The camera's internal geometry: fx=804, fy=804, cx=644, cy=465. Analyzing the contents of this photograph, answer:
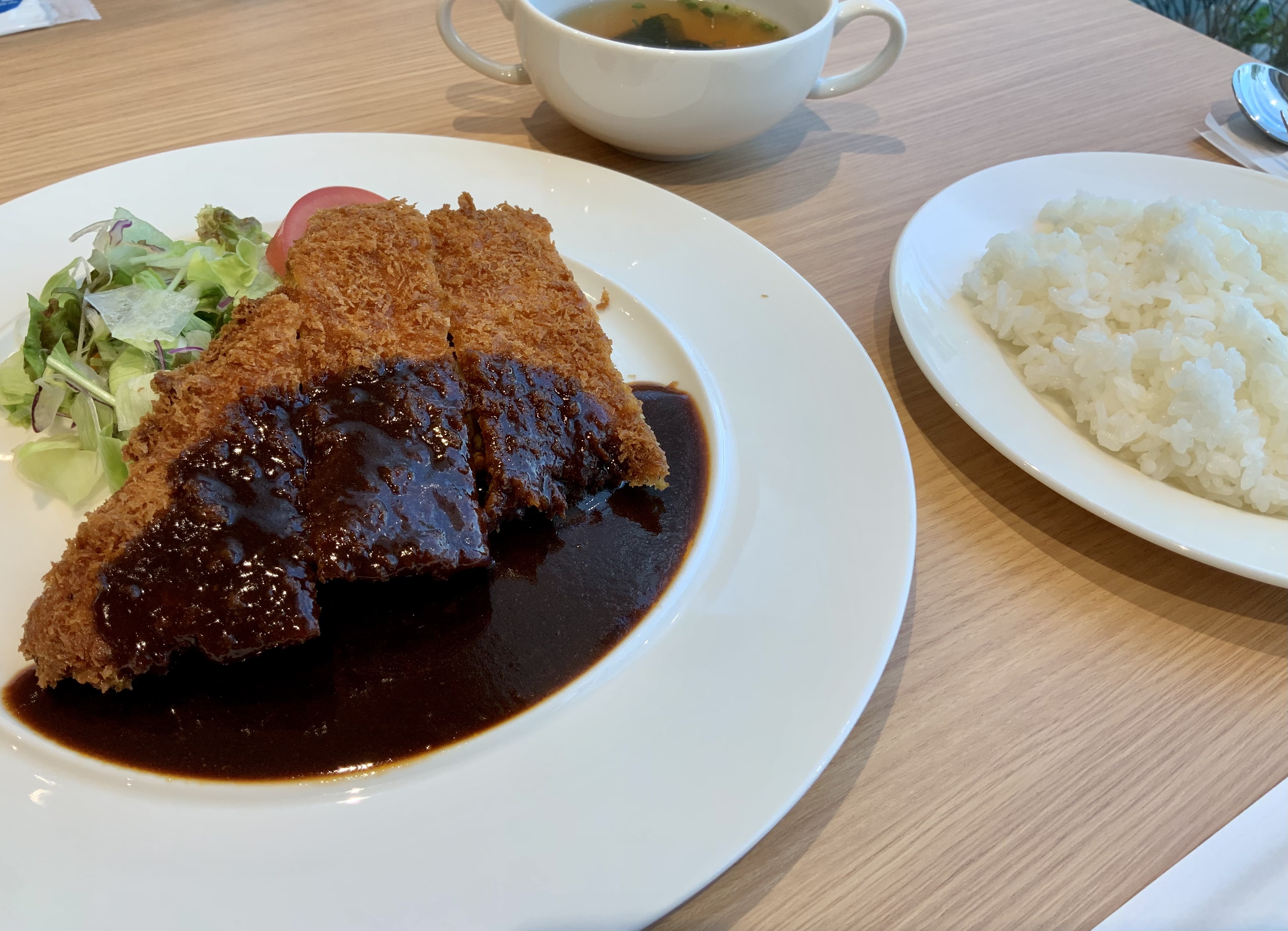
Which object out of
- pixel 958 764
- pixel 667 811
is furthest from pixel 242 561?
pixel 958 764

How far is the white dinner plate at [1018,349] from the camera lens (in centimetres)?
125

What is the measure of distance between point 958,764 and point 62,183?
2012 mm

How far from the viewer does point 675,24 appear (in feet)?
6.88

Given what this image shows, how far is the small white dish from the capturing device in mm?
1723

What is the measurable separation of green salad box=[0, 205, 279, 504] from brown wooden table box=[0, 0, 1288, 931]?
527mm

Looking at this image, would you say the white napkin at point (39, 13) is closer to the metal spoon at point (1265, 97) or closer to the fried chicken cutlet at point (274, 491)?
the fried chicken cutlet at point (274, 491)

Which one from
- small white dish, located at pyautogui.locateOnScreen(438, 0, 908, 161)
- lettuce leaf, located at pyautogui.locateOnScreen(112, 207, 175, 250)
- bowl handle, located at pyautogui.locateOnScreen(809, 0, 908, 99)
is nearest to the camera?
lettuce leaf, located at pyautogui.locateOnScreen(112, 207, 175, 250)

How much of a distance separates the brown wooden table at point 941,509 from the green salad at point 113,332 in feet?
1.73

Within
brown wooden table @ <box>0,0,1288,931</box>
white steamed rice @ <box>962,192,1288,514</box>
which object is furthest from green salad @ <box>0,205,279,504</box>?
white steamed rice @ <box>962,192,1288,514</box>

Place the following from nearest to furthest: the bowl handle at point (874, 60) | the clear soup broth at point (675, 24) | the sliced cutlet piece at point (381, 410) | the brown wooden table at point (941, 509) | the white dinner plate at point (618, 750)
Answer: the white dinner plate at point (618, 750) < the brown wooden table at point (941, 509) < the sliced cutlet piece at point (381, 410) < the bowl handle at point (874, 60) < the clear soup broth at point (675, 24)

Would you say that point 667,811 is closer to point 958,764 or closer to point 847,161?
point 958,764

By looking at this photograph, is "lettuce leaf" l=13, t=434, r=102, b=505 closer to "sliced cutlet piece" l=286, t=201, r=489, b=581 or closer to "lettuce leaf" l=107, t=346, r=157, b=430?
"lettuce leaf" l=107, t=346, r=157, b=430

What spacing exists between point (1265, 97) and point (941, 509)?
197cm

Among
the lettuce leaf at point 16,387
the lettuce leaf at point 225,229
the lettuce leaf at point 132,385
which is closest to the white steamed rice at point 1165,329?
the lettuce leaf at point 225,229
